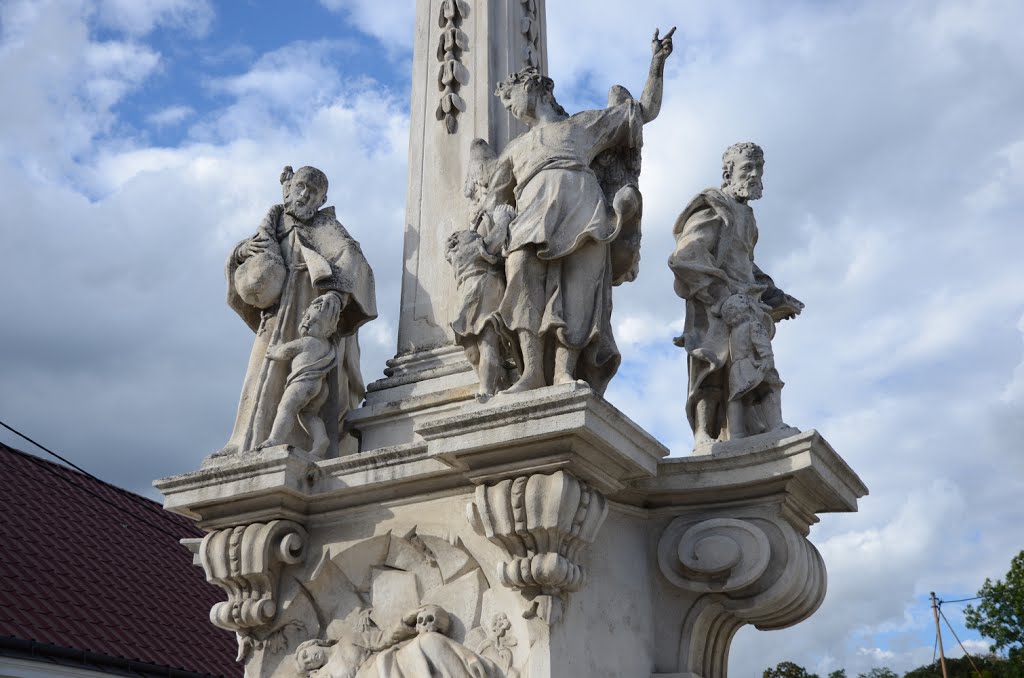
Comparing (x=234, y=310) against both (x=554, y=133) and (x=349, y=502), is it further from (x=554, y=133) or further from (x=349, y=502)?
(x=554, y=133)

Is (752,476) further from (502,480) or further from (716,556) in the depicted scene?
(502,480)

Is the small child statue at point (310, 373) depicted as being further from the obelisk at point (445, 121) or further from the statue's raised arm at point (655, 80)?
the statue's raised arm at point (655, 80)

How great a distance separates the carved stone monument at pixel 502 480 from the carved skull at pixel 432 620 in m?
0.01

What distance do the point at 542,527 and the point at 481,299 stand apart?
4.92 ft

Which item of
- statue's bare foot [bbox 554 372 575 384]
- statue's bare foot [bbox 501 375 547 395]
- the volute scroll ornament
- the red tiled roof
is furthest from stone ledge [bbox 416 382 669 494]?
the red tiled roof

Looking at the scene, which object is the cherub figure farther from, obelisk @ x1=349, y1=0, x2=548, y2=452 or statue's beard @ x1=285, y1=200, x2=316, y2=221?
statue's beard @ x1=285, y1=200, x2=316, y2=221

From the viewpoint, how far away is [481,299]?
7.46 m

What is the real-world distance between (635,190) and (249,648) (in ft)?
11.5

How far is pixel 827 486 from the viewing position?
729 cm

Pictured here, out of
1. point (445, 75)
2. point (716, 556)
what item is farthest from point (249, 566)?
point (445, 75)

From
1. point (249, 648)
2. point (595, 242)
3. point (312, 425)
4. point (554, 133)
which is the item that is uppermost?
point (554, 133)

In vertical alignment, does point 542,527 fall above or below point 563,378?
below

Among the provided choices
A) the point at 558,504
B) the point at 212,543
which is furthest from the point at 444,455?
the point at 212,543

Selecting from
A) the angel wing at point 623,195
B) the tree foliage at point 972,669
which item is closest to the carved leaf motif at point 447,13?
the angel wing at point 623,195
